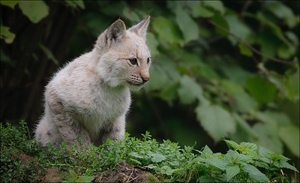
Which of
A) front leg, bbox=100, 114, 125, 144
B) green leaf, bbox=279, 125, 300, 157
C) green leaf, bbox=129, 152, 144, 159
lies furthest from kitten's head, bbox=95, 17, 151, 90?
green leaf, bbox=279, 125, 300, 157

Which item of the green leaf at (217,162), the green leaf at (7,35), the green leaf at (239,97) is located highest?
the green leaf at (217,162)

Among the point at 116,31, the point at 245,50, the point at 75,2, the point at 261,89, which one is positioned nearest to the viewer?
the point at 116,31

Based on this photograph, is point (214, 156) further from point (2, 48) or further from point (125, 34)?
point (2, 48)

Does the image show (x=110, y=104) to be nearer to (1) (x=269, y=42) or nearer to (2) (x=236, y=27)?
(2) (x=236, y=27)

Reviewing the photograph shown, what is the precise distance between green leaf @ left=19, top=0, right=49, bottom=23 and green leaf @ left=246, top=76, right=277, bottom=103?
3553mm

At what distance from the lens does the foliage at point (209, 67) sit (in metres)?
8.68

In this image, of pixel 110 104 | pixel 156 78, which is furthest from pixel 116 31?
pixel 156 78

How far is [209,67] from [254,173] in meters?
5.72

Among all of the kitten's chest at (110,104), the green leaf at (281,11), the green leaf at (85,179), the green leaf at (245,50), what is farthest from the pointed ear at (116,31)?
the green leaf at (281,11)

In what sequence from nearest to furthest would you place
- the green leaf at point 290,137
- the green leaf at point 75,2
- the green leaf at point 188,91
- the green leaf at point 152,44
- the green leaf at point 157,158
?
the green leaf at point 157,158 < the green leaf at point 75,2 < the green leaf at point 152,44 < the green leaf at point 188,91 < the green leaf at point 290,137

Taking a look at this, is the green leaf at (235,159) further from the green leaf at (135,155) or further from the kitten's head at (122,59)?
the kitten's head at (122,59)

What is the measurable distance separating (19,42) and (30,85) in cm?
80

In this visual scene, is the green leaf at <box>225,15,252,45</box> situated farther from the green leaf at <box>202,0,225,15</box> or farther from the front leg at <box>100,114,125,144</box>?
the front leg at <box>100,114,125,144</box>

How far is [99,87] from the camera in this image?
6094 mm
